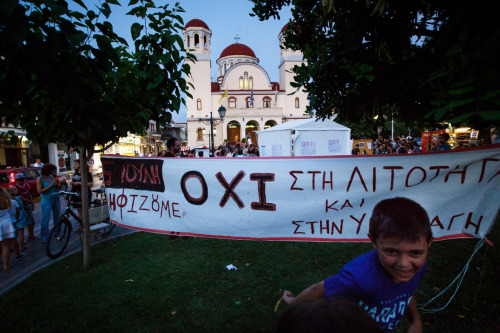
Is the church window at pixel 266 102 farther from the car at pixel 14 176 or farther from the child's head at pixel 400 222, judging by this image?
the child's head at pixel 400 222

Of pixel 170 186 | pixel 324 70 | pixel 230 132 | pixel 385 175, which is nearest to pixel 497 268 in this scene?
pixel 385 175

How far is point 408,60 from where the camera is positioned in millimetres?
2365

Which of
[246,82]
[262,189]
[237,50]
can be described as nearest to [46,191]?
[262,189]

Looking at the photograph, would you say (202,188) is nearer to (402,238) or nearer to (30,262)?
(402,238)

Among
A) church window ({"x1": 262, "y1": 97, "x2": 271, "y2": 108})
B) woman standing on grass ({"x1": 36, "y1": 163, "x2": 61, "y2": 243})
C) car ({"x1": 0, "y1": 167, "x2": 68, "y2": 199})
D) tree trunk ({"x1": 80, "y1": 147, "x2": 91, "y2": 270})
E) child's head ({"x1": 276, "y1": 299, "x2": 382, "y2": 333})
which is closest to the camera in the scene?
child's head ({"x1": 276, "y1": 299, "x2": 382, "y2": 333})

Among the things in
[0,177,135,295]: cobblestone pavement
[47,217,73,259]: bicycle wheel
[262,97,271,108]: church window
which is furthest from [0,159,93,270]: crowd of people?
[262,97,271,108]: church window

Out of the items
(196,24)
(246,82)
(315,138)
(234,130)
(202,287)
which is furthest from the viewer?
(246,82)

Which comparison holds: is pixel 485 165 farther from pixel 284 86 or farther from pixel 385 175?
pixel 284 86

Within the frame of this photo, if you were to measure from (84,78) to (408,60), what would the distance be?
380cm

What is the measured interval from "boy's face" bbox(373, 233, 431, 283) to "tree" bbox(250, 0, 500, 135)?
0.84 meters

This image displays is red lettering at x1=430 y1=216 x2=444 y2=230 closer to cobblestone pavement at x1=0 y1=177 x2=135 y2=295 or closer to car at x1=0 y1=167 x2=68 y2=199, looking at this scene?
cobblestone pavement at x1=0 y1=177 x2=135 y2=295

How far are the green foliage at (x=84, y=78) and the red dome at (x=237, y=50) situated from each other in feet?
183

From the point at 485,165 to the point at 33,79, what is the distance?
488 centimetres

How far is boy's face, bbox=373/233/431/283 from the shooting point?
1256mm
